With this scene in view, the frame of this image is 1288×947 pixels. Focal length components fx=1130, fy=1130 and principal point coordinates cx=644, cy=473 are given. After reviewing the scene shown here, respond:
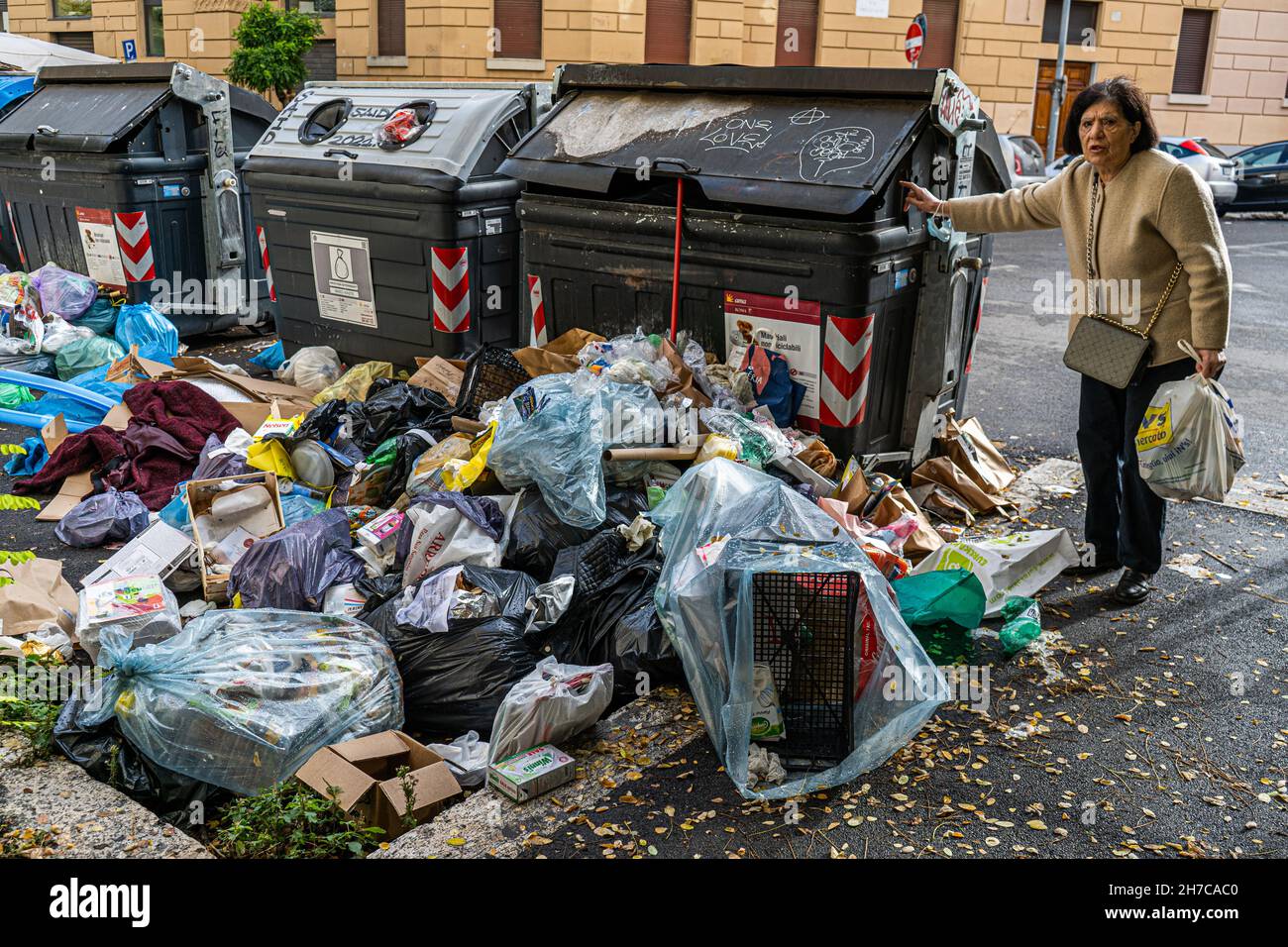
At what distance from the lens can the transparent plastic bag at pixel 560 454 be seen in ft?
12.7

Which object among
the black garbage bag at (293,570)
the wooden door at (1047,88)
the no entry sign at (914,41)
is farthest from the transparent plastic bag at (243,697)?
the wooden door at (1047,88)

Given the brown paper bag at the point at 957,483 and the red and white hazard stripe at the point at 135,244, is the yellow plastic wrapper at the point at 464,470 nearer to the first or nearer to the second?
the brown paper bag at the point at 957,483

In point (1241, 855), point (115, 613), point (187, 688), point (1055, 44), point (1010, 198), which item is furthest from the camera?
point (1055, 44)

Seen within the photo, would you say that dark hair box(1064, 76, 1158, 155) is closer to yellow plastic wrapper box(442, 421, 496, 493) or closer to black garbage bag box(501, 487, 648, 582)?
black garbage bag box(501, 487, 648, 582)

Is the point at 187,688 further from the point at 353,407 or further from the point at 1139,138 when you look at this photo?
the point at 1139,138

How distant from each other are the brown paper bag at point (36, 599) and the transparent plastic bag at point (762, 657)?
203 centimetres

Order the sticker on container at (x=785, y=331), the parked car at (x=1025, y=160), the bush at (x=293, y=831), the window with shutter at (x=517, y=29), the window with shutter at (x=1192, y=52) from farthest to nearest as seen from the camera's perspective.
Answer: the window with shutter at (x=1192, y=52)
the window with shutter at (x=517, y=29)
the parked car at (x=1025, y=160)
the sticker on container at (x=785, y=331)
the bush at (x=293, y=831)

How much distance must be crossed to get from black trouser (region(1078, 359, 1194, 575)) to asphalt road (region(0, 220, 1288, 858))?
0.21 meters

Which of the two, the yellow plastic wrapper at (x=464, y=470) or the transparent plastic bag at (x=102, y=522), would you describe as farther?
the transparent plastic bag at (x=102, y=522)

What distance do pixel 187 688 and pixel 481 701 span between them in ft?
2.60

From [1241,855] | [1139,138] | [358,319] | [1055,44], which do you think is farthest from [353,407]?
[1055,44]

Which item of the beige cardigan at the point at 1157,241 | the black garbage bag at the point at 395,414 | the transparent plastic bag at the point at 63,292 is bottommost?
the black garbage bag at the point at 395,414

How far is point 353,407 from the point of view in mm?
5188

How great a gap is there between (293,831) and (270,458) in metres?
2.43
